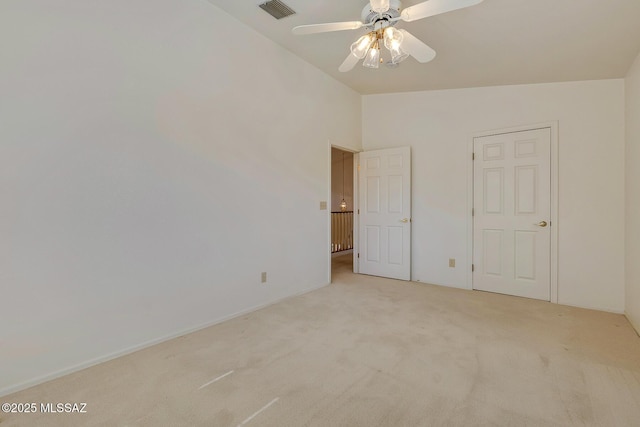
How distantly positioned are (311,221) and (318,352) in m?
1.92

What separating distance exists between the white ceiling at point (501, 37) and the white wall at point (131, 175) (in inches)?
14.5

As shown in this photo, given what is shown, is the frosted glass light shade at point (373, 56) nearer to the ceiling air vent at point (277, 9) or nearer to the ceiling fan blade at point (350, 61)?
the ceiling fan blade at point (350, 61)

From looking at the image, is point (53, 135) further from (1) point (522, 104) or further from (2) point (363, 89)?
(1) point (522, 104)

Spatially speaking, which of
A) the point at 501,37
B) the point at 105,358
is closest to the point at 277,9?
the point at 501,37

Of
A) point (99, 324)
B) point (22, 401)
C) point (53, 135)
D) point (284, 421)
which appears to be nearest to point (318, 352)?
point (284, 421)

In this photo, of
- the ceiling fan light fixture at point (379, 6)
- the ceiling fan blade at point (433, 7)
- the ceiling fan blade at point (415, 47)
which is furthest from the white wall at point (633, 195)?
the ceiling fan light fixture at point (379, 6)

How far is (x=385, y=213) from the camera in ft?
15.1

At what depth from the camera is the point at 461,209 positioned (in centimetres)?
406

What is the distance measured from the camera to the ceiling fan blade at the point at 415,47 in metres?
2.17

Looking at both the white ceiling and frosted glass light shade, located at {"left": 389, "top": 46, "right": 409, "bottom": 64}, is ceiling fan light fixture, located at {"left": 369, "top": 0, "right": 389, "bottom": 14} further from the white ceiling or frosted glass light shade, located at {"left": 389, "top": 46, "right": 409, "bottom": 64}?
the white ceiling

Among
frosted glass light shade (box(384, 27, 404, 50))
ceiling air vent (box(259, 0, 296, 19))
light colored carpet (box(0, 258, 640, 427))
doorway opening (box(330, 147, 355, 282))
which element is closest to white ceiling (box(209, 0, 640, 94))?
ceiling air vent (box(259, 0, 296, 19))

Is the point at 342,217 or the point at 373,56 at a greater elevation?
the point at 373,56

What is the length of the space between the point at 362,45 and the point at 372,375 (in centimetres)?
234

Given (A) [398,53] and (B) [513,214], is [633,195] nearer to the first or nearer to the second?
(B) [513,214]
